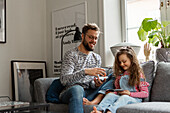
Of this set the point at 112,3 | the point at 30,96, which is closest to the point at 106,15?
the point at 112,3

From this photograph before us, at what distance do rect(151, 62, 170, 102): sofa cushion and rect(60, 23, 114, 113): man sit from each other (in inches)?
20.4

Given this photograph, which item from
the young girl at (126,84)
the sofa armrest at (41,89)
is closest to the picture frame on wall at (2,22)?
the sofa armrest at (41,89)

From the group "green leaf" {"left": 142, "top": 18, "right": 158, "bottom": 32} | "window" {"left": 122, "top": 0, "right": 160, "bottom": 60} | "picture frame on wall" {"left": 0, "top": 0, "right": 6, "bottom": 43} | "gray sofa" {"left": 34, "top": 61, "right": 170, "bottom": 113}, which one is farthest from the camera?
"picture frame on wall" {"left": 0, "top": 0, "right": 6, "bottom": 43}

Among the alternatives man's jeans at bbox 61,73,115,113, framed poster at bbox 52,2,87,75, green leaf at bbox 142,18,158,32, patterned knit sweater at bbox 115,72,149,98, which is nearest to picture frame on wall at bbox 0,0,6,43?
framed poster at bbox 52,2,87,75

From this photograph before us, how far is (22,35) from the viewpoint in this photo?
12.8 feet

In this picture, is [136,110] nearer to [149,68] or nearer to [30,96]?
[149,68]

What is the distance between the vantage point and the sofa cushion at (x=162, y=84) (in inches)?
91.0

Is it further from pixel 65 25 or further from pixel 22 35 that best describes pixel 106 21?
pixel 22 35

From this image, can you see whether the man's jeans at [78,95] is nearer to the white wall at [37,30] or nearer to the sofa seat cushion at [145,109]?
the sofa seat cushion at [145,109]

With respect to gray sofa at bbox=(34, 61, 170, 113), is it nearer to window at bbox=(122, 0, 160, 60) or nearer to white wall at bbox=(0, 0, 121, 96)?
window at bbox=(122, 0, 160, 60)

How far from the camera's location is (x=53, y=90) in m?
2.62

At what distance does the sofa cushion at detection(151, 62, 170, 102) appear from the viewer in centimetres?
231

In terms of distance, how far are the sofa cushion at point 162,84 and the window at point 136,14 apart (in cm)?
79

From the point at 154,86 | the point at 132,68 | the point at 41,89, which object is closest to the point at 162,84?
the point at 154,86
